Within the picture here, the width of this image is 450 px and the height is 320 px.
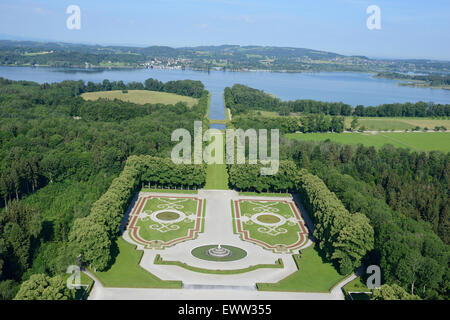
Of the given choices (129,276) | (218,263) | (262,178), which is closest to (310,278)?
(218,263)

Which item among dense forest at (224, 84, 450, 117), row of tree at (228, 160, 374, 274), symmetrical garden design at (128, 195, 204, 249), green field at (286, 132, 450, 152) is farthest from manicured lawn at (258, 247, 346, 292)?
dense forest at (224, 84, 450, 117)

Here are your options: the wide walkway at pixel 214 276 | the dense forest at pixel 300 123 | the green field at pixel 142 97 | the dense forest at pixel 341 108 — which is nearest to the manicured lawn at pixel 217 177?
the wide walkway at pixel 214 276

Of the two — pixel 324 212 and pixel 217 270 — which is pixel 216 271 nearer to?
Answer: pixel 217 270

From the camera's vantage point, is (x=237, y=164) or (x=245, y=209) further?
(x=237, y=164)

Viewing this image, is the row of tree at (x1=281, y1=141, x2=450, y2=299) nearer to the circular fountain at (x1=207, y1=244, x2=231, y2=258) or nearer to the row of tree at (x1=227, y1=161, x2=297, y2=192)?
the row of tree at (x1=227, y1=161, x2=297, y2=192)
